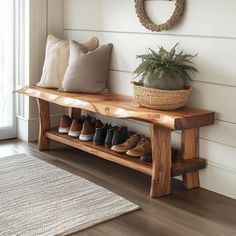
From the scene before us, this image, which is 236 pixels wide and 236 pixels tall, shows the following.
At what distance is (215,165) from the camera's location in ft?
9.25

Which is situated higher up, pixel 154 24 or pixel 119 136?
pixel 154 24

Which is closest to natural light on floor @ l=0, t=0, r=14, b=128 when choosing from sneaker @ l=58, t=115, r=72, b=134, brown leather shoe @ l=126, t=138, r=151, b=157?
sneaker @ l=58, t=115, r=72, b=134

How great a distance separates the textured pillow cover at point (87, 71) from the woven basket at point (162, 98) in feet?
2.03

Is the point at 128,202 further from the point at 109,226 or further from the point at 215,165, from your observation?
the point at 215,165

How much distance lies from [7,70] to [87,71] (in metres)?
0.87

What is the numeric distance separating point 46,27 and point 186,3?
1.39 metres

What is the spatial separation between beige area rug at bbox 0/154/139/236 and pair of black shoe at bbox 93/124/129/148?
308 mm

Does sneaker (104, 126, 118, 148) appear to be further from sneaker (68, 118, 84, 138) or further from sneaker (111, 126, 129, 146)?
sneaker (68, 118, 84, 138)

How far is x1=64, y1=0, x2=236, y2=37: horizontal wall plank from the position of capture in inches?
105

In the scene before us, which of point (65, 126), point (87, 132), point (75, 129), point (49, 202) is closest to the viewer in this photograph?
point (49, 202)

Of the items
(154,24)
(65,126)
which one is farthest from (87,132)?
(154,24)

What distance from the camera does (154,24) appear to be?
3027mm

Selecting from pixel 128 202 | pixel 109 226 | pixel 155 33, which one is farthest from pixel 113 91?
pixel 109 226

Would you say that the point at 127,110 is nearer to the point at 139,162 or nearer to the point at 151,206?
the point at 139,162
